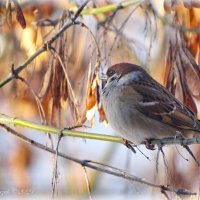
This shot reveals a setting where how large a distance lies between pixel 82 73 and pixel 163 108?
1.43 feet

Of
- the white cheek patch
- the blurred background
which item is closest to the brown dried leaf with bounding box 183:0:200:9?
the blurred background

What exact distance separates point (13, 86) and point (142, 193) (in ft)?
3.45

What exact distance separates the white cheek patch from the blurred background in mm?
81

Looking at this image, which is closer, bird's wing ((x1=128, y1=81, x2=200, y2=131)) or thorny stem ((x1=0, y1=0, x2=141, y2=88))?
thorny stem ((x1=0, y1=0, x2=141, y2=88))

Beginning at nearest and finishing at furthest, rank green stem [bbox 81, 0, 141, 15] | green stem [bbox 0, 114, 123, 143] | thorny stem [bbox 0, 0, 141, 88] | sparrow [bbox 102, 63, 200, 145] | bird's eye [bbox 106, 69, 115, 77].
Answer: green stem [bbox 0, 114, 123, 143] → thorny stem [bbox 0, 0, 141, 88] → green stem [bbox 81, 0, 141, 15] → sparrow [bbox 102, 63, 200, 145] → bird's eye [bbox 106, 69, 115, 77]

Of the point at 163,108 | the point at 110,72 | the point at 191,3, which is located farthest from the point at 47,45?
the point at 163,108

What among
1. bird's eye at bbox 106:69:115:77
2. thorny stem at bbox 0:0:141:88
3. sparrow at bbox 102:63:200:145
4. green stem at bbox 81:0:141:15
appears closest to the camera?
thorny stem at bbox 0:0:141:88

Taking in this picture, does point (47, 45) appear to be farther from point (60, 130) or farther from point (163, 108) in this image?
point (163, 108)

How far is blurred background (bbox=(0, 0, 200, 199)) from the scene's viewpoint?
208 centimetres

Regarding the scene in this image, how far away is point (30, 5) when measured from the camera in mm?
2879

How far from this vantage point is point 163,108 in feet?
8.79

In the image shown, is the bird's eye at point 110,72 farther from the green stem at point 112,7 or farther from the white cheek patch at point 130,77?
the green stem at point 112,7

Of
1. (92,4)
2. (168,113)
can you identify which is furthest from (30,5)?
(168,113)

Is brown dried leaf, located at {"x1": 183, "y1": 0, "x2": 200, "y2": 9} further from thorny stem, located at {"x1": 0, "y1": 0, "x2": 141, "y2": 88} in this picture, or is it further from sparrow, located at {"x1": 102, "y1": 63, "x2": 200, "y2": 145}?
sparrow, located at {"x1": 102, "y1": 63, "x2": 200, "y2": 145}
